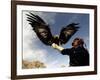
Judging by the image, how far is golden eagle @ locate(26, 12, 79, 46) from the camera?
1793 millimetres

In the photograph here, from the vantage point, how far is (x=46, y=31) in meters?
1.83

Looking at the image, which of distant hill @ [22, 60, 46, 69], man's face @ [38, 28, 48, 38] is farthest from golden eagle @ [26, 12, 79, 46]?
distant hill @ [22, 60, 46, 69]

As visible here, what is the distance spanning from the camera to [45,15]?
182 centimetres

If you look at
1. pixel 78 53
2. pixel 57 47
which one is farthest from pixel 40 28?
pixel 78 53

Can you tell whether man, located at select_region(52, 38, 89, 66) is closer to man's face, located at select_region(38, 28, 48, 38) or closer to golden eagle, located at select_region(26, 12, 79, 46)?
golden eagle, located at select_region(26, 12, 79, 46)

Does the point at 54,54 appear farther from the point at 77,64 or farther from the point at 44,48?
the point at 77,64

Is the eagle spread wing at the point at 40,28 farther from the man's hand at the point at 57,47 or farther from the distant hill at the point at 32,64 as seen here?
the distant hill at the point at 32,64

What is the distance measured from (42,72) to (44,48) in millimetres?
210

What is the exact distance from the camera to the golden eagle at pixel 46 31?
Answer: 70.6 inches

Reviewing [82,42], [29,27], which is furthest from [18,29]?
[82,42]

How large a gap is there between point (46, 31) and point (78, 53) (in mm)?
377

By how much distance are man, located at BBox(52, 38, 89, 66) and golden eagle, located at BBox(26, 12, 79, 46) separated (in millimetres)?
89

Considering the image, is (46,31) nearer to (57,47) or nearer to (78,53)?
(57,47)

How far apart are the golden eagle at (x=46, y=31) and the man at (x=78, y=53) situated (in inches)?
3.5
